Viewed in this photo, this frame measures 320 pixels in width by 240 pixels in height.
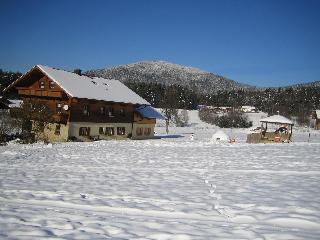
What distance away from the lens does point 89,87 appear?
41062 millimetres

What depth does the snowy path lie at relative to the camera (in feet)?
19.9

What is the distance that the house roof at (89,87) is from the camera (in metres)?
37.5

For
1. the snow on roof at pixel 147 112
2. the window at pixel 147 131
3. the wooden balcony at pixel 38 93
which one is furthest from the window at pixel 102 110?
the window at pixel 147 131

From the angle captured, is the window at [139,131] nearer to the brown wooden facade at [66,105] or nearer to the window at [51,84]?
the brown wooden facade at [66,105]

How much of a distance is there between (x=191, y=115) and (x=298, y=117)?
32.3 meters

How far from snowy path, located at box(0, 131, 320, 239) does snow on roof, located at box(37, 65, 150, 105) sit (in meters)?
24.1

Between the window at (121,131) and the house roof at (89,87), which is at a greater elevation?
the house roof at (89,87)

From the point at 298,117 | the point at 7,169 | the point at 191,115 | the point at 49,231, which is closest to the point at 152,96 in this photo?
the point at 191,115

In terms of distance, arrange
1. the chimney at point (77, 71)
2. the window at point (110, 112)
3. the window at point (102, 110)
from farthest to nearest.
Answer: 1. the chimney at point (77, 71)
2. the window at point (110, 112)
3. the window at point (102, 110)

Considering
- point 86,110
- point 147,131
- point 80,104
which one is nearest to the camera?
point 80,104

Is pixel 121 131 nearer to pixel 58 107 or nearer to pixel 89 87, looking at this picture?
pixel 89 87

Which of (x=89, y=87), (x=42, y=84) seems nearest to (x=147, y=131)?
(x=89, y=87)

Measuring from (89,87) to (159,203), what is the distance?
3426 centimetres

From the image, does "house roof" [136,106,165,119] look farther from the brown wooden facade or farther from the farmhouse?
the brown wooden facade
